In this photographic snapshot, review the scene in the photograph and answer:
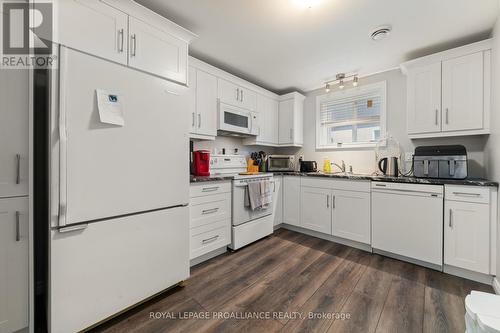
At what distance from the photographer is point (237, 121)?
3041mm

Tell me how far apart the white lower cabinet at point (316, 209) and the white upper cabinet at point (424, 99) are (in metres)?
1.34

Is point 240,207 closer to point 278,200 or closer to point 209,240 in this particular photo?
point 209,240

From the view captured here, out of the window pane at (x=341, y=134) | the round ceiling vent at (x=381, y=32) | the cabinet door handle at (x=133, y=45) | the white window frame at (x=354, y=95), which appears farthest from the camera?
the window pane at (x=341, y=134)

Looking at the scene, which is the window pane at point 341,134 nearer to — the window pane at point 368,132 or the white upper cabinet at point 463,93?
the window pane at point 368,132

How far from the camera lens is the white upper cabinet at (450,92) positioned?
2.07 m

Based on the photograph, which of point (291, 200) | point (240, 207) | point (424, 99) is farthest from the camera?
point (291, 200)

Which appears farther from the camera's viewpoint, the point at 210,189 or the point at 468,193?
the point at 210,189

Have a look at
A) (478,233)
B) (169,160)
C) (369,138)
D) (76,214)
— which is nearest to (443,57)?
(369,138)

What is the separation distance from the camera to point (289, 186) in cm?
330

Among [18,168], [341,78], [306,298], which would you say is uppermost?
Result: [341,78]

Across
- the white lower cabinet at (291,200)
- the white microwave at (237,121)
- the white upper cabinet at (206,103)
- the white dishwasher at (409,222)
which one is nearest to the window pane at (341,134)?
the white lower cabinet at (291,200)

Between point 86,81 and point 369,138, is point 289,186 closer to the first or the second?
point 369,138

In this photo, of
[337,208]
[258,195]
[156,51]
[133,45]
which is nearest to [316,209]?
[337,208]

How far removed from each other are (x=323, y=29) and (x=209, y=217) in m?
2.31
